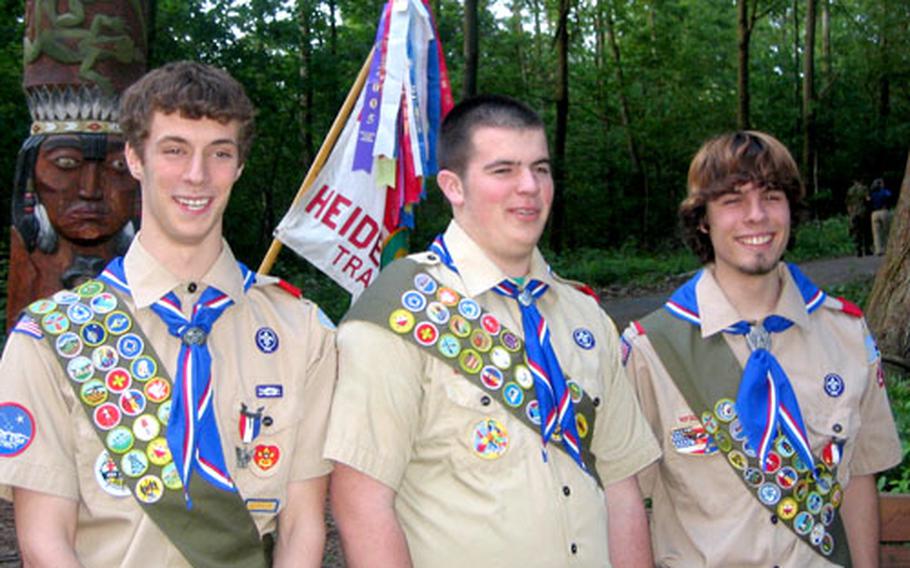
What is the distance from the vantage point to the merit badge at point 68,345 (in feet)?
8.68

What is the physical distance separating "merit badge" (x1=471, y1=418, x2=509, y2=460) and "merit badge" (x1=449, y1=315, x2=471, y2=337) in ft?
0.87

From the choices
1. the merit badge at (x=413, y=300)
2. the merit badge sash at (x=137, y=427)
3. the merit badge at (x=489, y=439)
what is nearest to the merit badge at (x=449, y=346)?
the merit badge at (x=413, y=300)

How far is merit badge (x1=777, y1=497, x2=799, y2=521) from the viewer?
324 centimetres

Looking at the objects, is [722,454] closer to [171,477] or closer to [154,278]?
[171,477]

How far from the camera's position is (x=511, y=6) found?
117 feet

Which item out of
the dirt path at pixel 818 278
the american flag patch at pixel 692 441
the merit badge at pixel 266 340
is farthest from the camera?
the dirt path at pixel 818 278

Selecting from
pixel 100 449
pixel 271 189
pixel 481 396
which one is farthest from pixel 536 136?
pixel 271 189

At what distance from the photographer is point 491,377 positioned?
2.99 metres

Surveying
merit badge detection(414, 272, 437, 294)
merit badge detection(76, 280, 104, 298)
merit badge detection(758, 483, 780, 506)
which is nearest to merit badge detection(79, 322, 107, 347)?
merit badge detection(76, 280, 104, 298)

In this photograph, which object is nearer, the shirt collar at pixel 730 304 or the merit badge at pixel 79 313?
the merit badge at pixel 79 313

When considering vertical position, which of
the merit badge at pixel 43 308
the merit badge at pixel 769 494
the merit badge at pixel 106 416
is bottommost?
the merit badge at pixel 769 494

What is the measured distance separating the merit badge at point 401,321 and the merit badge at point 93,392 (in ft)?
2.58

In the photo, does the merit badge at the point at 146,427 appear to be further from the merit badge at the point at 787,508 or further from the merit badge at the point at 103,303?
the merit badge at the point at 787,508

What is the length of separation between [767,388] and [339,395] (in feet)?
4.60
